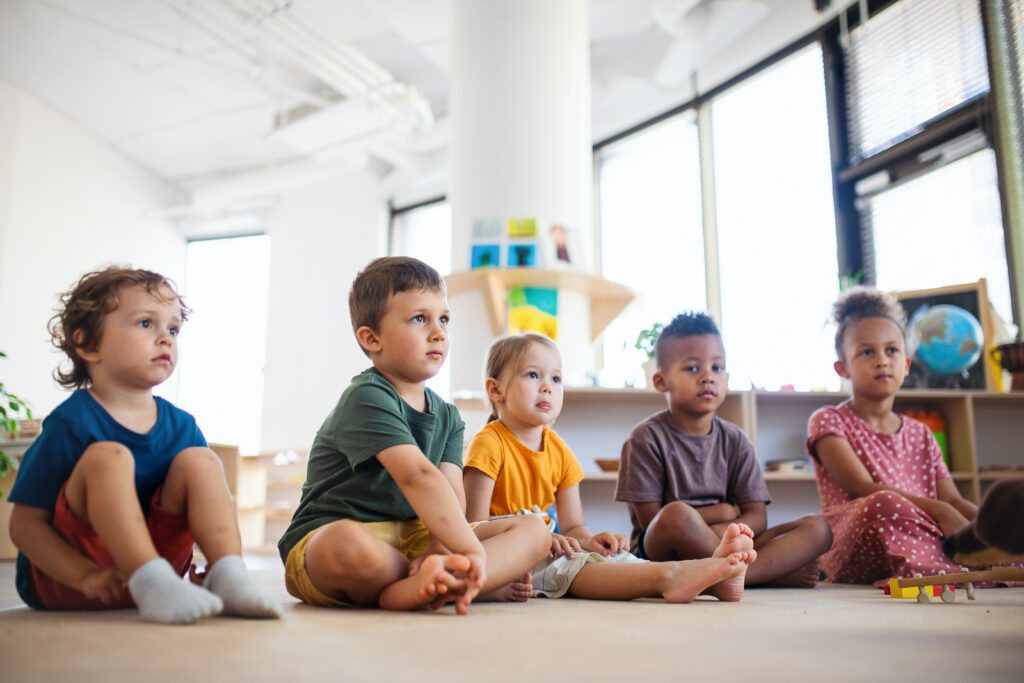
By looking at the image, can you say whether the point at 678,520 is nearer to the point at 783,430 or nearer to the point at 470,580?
the point at 470,580

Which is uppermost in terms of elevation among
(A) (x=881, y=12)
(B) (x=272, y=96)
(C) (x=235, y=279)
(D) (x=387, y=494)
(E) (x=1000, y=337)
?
(B) (x=272, y=96)

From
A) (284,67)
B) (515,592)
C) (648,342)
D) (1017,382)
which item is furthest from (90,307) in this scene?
(284,67)

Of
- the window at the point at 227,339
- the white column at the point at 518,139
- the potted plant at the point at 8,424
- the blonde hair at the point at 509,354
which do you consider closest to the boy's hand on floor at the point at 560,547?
the blonde hair at the point at 509,354

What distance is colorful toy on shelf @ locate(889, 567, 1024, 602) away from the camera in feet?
4.18

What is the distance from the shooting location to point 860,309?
2496 millimetres

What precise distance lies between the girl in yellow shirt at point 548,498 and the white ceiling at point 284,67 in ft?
10.6

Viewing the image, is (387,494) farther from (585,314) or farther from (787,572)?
(585,314)

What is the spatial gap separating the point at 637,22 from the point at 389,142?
2.22 m

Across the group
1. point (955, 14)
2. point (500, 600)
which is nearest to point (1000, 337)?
point (955, 14)

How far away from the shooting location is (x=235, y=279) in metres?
8.05

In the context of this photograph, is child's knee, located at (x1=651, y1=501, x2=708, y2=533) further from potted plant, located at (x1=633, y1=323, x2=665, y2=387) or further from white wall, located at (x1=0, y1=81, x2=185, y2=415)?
white wall, located at (x1=0, y1=81, x2=185, y2=415)

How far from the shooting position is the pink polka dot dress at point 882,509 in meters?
2.08

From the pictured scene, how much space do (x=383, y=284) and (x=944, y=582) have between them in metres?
1.08

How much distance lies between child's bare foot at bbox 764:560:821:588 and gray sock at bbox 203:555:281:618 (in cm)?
132
